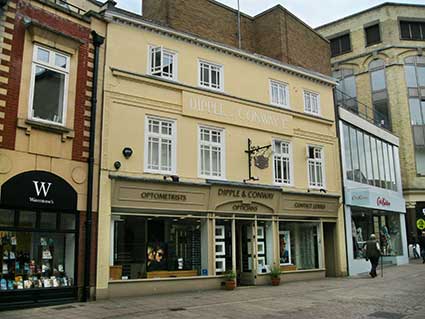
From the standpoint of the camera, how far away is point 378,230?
2392cm

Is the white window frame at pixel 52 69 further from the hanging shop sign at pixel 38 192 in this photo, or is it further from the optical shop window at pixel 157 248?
the optical shop window at pixel 157 248

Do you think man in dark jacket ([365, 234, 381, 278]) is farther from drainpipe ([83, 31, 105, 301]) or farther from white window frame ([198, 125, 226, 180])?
drainpipe ([83, 31, 105, 301])

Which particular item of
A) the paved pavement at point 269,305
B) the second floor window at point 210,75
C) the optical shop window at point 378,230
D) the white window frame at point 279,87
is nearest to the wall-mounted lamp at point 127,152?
the second floor window at point 210,75

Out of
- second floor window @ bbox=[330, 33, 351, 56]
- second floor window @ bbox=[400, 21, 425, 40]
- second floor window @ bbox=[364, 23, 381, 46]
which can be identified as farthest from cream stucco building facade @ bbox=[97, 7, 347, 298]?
second floor window @ bbox=[400, 21, 425, 40]

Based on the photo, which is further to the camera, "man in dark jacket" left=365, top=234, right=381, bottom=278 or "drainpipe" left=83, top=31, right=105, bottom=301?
"man in dark jacket" left=365, top=234, right=381, bottom=278

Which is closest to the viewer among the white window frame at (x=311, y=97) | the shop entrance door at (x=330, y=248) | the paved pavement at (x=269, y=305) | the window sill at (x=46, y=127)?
the paved pavement at (x=269, y=305)

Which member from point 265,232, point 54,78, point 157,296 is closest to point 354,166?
point 265,232

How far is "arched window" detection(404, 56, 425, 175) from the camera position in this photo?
35000mm

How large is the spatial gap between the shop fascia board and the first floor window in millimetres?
3190

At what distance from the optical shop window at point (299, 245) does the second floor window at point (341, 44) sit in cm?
2421

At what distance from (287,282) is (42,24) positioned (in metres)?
12.0

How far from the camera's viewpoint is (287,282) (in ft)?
55.2

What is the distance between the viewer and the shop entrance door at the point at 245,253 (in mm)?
16234

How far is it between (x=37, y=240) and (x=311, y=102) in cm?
1278
